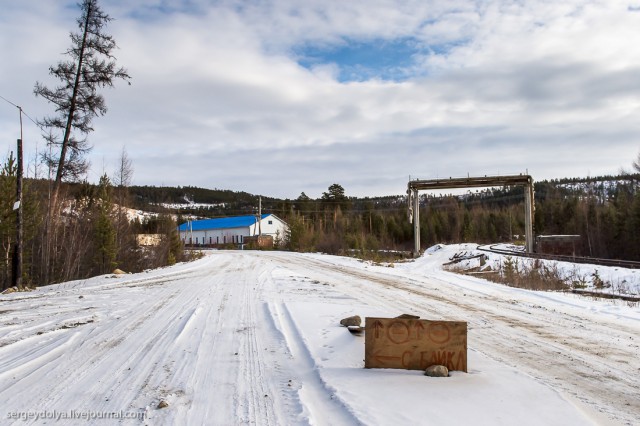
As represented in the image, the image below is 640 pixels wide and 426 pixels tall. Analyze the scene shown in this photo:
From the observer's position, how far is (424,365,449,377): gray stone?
5355 mm

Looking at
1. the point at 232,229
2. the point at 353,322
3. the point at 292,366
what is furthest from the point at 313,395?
the point at 232,229

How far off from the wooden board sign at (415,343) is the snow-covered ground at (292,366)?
0.50 feet

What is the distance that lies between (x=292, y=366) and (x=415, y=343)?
165cm

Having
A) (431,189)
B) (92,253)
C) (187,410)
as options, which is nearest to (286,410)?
(187,410)

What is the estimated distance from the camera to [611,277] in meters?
25.2

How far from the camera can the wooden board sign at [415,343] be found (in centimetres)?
548

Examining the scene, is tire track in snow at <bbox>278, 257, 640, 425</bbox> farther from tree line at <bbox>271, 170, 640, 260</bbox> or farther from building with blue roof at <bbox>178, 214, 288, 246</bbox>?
building with blue roof at <bbox>178, 214, 288, 246</bbox>

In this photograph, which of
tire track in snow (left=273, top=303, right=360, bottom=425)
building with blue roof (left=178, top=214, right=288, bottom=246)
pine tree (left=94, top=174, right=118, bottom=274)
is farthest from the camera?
building with blue roof (left=178, top=214, right=288, bottom=246)

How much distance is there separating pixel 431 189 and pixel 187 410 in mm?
38127

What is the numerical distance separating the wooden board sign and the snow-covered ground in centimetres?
15

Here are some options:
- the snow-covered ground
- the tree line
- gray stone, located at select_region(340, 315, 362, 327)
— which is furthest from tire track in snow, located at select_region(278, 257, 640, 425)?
the tree line

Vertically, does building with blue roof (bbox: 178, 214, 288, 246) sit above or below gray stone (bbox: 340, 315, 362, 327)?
above

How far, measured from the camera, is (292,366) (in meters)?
5.94

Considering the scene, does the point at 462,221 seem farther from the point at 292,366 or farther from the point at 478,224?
the point at 292,366
